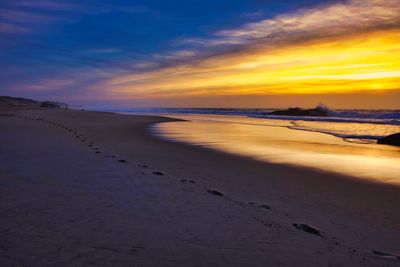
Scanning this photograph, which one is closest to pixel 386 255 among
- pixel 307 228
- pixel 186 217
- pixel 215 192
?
pixel 307 228

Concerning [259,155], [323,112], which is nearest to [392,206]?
[259,155]

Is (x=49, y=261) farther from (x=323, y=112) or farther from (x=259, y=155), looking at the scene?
(x=323, y=112)

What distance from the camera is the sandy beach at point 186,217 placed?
13.7ft

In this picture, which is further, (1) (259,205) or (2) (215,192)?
(2) (215,192)

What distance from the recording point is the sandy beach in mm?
4176

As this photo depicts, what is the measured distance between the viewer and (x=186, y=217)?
5.50 m

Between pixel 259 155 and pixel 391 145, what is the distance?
789 centimetres

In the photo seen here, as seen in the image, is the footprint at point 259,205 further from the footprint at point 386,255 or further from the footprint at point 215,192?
the footprint at point 386,255

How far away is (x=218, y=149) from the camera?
599 inches

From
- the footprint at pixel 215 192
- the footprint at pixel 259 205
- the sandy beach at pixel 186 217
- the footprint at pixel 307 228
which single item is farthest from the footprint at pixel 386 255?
the footprint at pixel 215 192

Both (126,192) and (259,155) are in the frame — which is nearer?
(126,192)

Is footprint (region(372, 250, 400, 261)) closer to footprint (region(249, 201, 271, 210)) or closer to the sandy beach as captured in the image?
the sandy beach

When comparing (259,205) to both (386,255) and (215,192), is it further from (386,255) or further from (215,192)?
(386,255)

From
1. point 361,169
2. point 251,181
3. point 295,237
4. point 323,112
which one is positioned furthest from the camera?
point 323,112
